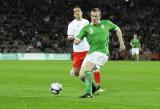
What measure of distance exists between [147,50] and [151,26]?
3979 millimetres

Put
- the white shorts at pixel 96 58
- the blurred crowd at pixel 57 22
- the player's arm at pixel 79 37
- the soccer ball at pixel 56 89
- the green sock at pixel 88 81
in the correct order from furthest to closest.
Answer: the blurred crowd at pixel 57 22
the soccer ball at pixel 56 89
the white shorts at pixel 96 58
the player's arm at pixel 79 37
the green sock at pixel 88 81

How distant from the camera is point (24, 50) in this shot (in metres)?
51.2

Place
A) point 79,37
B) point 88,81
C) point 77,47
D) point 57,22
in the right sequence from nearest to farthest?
1. point 88,81
2. point 79,37
3. point 77,47
4. point 57,22

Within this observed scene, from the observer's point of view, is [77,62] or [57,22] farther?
[57,22]

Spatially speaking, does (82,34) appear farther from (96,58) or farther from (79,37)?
(96,58)

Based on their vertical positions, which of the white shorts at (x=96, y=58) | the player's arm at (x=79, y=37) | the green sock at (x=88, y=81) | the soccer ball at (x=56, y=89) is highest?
the player's arm at (x=79, y=37)

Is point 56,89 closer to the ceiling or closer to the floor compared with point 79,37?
closer to the floor

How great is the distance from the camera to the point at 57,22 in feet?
180

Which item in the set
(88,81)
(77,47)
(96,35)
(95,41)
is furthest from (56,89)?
(77,47)

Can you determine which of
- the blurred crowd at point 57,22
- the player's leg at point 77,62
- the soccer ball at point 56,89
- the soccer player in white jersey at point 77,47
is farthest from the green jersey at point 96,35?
the blurred crowd at point 57,22

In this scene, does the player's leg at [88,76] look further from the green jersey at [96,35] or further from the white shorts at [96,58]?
the green jersey at [96,35]

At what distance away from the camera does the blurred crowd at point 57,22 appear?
51781mm

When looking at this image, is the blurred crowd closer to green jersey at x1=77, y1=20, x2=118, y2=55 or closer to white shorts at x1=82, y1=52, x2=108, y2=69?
green jersey at x1=77, y1=20, x2=118, y2=55

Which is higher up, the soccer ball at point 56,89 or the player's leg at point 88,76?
the player's leg at point 88,76
